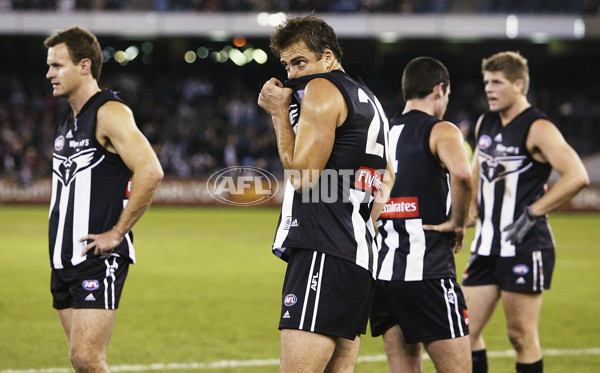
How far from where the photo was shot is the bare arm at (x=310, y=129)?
11.0 feet

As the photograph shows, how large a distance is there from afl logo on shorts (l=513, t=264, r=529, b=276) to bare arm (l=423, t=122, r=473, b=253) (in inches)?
36.6

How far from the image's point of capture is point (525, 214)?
5281 mm

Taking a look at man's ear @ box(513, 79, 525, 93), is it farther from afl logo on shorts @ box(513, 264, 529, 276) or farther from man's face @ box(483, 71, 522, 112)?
afl logo on shorts @ box(513, 264, 529, 276)

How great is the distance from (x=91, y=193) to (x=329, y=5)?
29.2m

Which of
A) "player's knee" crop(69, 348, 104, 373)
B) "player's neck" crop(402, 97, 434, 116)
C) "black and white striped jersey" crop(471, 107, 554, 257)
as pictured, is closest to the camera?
"player's knee" crop(69, 348, 104, 373)

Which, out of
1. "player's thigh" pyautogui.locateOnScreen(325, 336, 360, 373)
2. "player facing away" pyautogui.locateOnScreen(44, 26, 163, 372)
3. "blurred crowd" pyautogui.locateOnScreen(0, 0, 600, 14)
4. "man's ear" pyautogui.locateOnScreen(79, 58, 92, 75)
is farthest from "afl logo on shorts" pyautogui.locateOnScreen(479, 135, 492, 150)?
"blurred crowd" pyautogui.locateOnScreen(0, 0, 600, 14)

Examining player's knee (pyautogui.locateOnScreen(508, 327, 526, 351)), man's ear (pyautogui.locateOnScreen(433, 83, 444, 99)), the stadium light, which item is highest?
the stadium light

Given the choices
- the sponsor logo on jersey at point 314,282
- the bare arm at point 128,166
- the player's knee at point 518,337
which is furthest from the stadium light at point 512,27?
the sponsor logo on jersey at point 314,282

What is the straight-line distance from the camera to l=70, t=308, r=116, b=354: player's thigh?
13.9ft

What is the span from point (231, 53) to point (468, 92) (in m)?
10.2

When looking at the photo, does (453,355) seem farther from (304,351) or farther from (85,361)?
(85,361)

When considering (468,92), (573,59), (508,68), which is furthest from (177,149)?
(508,68)

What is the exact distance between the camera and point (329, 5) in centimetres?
3272

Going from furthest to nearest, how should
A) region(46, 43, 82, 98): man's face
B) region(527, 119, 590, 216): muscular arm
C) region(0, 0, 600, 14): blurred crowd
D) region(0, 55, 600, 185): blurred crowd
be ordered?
region(0, 0, 600, 14): blurred crowd < region(0, 55, 600, 185): blurred crowd < region(527, 119, 590, 216): muscular arm < region(46, 43, 82, 98): man's face
